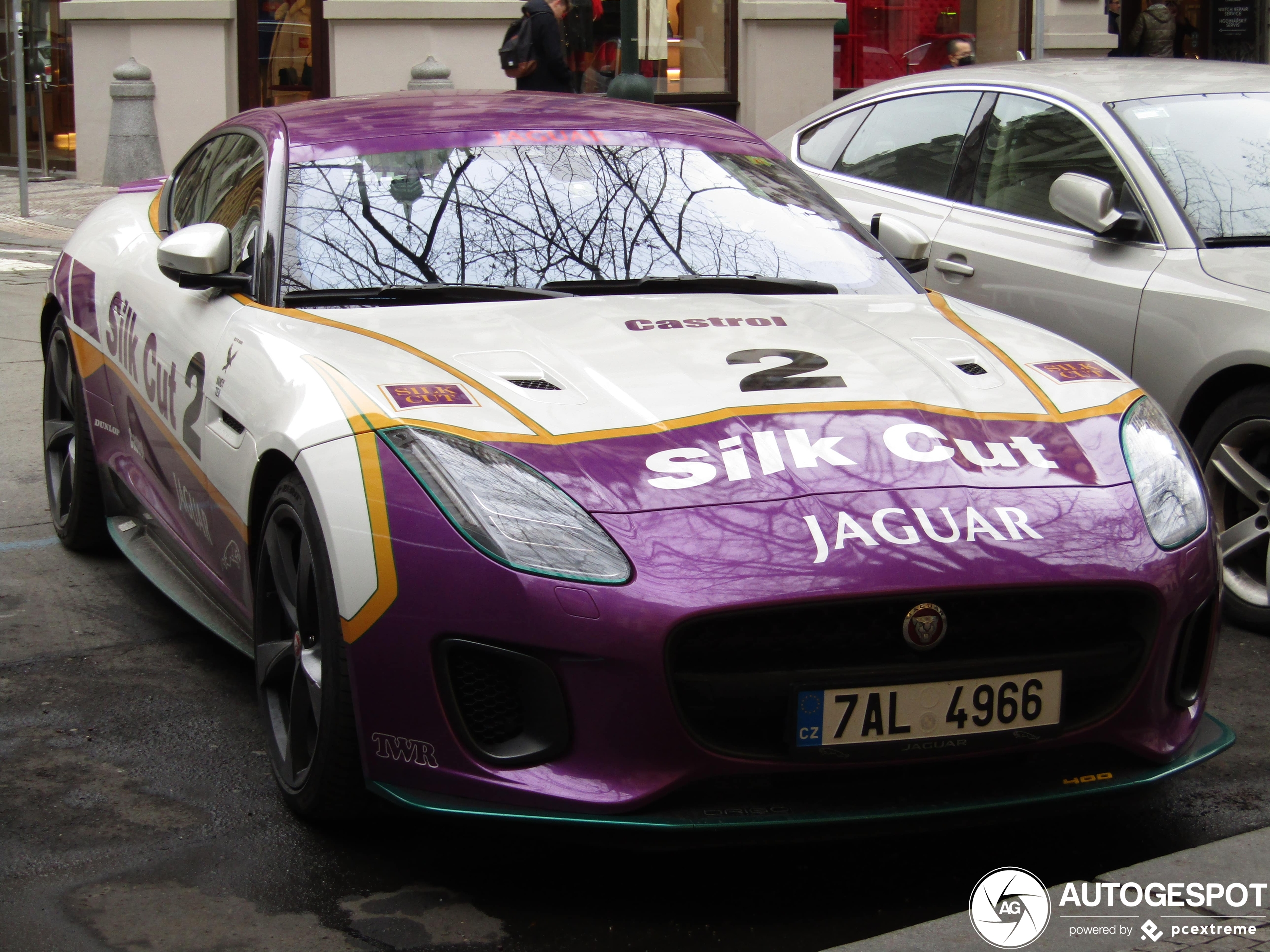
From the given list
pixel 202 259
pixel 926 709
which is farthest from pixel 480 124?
pixel 926 709

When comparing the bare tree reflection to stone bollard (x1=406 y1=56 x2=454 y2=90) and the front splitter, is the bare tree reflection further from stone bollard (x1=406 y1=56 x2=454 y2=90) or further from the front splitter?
stone bollard (x1=406 y1=56 x2=454 y2=90)

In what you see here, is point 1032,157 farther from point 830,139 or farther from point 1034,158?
point 830,139

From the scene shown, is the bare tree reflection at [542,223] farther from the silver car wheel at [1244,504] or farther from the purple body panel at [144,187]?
the purple body panel at [144,187]

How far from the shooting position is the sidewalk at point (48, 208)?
14.0m

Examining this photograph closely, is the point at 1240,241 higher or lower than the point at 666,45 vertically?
lower

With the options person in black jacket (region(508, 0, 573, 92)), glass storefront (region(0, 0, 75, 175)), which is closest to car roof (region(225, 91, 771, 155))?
person in black jacket (region(508, 0, 573, 92))

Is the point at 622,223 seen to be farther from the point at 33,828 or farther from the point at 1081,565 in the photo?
the point at 33,828

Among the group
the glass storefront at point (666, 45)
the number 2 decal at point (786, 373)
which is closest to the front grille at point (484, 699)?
the number 2 decal at point (786, 373)

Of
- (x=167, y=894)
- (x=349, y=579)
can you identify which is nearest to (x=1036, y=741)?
(x=349, y=579)

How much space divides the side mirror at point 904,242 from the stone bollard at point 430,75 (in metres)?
11.7

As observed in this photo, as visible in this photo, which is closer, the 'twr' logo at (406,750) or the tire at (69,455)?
the 'twr' logo at (406,750)

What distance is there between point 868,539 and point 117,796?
1778 mm

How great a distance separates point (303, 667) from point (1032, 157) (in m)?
3.64

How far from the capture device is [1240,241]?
5066 millimetres
